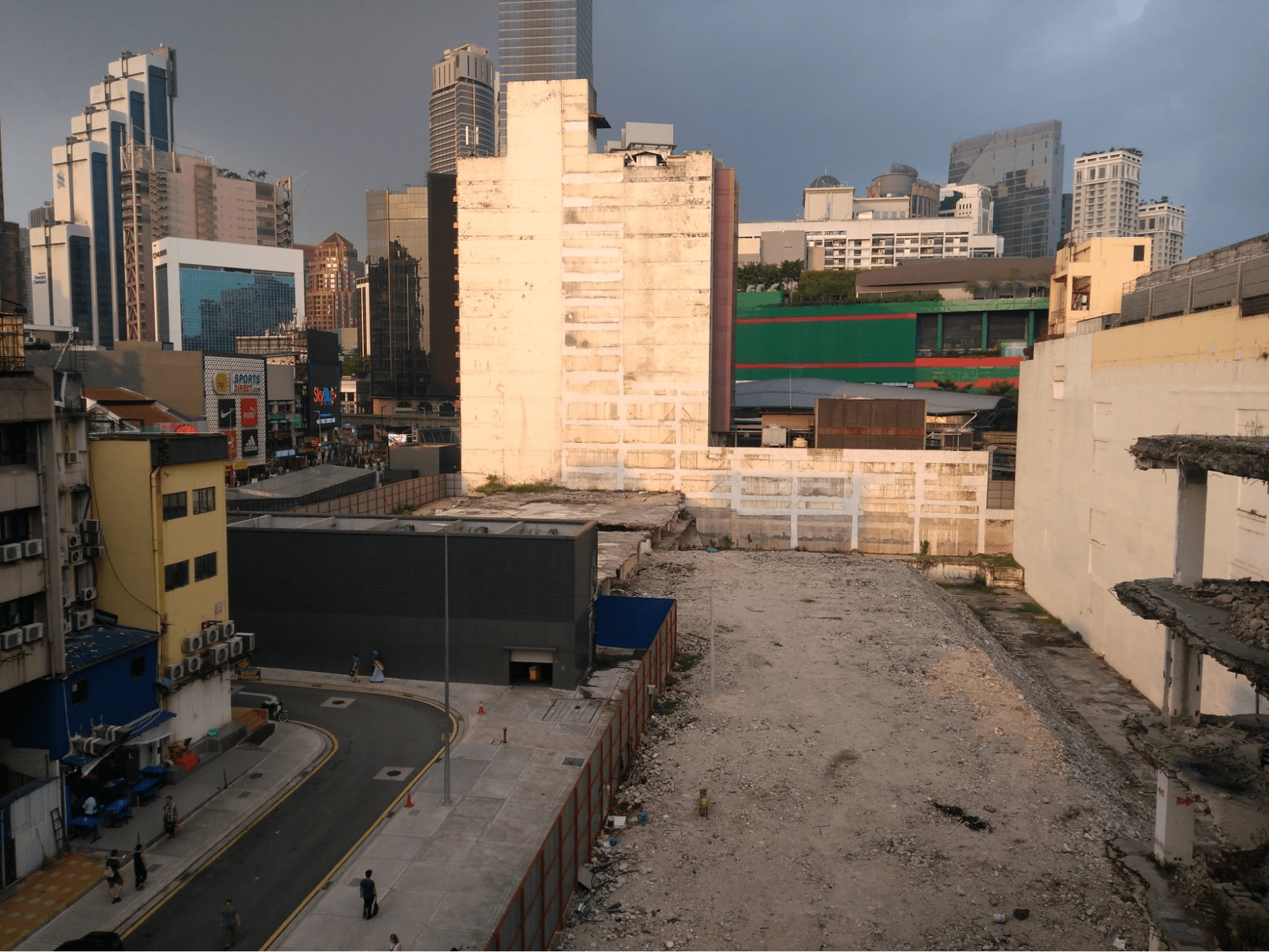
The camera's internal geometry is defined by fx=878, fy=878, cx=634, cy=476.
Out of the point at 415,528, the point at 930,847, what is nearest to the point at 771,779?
the point at 930,847

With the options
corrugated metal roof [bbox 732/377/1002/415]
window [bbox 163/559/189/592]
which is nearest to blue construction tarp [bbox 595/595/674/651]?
window [bbox 163/559/189/592]

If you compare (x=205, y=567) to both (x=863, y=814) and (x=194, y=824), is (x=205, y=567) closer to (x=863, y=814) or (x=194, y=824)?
(x=194, y=824)

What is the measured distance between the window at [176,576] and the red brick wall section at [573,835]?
13.4m

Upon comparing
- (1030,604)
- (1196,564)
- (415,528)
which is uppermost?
(1196,564)

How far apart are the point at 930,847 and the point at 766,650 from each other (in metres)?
16.7

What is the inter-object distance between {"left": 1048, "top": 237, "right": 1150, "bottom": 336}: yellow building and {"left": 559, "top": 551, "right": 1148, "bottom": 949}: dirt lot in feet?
80.0

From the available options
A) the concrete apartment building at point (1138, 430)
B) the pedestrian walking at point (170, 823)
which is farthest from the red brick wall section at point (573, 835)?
the concrete apartment building at point (1138, 430)

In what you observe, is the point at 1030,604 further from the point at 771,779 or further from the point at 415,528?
the point at 415,528

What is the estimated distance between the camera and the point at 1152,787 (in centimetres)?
2659

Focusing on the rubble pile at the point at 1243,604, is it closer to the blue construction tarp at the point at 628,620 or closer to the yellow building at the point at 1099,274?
the blue construction tarp at the point at 628,620

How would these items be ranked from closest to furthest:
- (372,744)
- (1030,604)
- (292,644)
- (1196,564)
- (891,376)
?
(1196,564)
(372,744)
(292,644)
(1030,604)
(891,376)

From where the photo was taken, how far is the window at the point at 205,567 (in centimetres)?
2672

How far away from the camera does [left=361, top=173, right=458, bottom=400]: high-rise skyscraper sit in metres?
166

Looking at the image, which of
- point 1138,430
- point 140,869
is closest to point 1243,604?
point 140,869
